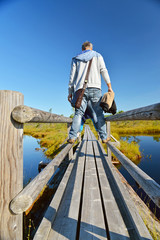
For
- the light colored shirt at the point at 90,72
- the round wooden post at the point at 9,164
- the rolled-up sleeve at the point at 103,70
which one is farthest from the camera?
the rolled-up sleeve at the point at 103,70

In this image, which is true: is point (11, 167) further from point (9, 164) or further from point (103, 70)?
point (103, 70)

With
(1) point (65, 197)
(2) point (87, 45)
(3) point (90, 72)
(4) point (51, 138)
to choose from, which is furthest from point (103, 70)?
(4) point (51, 138)

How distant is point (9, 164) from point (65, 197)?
1.27 meters

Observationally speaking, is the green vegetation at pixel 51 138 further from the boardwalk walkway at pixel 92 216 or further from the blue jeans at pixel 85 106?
the boardwalk walkway at pixel 92 216

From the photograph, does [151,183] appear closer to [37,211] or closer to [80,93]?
[80,93]

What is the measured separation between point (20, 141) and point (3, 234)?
506 millimetres

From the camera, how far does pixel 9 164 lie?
695mm

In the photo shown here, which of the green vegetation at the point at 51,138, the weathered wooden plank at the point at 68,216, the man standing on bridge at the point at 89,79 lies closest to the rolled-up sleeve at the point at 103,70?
the man standing on bridge at the point at 89,79

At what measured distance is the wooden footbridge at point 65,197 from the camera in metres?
0.69

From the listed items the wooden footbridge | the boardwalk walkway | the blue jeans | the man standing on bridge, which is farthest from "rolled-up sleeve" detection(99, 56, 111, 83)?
the boardwalk walkway

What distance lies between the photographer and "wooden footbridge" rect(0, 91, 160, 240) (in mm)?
686

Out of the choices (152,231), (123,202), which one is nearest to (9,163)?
(123,202)

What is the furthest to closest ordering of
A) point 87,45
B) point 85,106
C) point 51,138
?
point 51,138 < point 87,45 < point 85,106

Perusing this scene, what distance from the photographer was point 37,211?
9.53 ft
